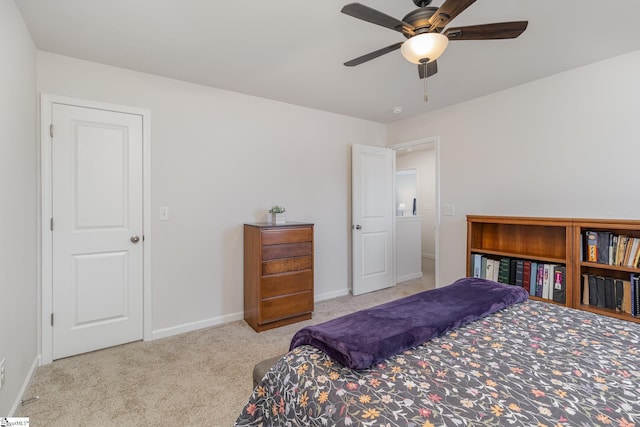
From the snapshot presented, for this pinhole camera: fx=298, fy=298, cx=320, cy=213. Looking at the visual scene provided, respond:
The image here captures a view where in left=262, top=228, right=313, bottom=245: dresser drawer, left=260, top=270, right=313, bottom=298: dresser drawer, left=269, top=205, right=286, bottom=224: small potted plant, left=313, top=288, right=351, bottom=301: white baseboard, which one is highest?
left=269, top=205, right=286, bottom=224: small potted plant

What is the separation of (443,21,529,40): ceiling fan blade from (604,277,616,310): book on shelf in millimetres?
2014

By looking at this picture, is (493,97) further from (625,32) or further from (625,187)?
(625,187)

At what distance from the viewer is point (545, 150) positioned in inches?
110

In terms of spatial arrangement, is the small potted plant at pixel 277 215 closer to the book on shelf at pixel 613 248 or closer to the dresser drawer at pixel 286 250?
the dresser drawer at pixel 286 250

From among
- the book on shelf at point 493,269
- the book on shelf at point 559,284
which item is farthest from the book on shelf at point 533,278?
the book on shelf at point 493,269

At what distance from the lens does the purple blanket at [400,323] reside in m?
1.14

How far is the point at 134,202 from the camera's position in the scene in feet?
8.65

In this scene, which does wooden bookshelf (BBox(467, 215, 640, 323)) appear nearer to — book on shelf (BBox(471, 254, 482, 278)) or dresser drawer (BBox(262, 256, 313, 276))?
book on shelf (BBox(471, 254, 482, 278))

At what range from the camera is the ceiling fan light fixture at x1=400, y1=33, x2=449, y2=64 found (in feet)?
4.94

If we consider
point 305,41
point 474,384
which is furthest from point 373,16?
point 474,384

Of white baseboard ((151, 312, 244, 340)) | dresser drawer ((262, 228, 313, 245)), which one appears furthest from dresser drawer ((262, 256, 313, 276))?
white baseboard ((151, 312, 244, 340))

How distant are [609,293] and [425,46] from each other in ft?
7.75

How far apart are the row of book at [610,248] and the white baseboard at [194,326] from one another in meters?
3.20

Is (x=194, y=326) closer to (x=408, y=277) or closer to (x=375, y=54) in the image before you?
(x=375, y=54)
